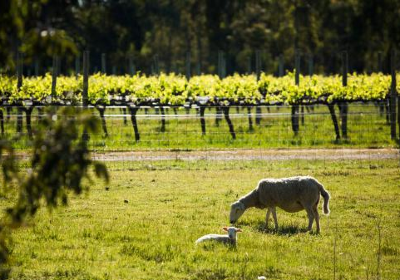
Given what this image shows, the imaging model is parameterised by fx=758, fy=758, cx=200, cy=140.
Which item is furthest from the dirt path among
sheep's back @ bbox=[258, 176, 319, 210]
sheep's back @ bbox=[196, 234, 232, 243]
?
sheep's back @ bbox=[196, 234, 232, 243]

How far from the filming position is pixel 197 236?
11.6 m

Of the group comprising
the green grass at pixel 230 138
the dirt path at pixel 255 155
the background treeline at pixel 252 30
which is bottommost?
the dirt path at pixel 255 155

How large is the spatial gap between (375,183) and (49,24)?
13.4 meters

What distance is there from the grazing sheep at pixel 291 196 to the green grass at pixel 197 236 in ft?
0.98

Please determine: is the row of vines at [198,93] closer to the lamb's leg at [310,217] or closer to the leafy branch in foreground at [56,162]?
the lamb's leg at [310,217]

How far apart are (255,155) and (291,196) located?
10925mm

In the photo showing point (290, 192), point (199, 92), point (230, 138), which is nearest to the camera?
point (290, 192)

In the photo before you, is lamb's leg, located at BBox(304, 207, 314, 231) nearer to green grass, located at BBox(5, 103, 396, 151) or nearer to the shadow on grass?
the shadow on grass

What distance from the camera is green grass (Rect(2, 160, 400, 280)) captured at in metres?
9.70

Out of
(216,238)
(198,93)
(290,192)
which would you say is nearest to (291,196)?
(290,192)

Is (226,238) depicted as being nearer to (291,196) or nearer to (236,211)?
(236,211)

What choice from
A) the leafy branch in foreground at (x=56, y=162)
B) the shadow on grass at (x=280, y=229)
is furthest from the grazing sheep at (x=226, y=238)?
the leafy branch in foreground at (x=56, y=162)

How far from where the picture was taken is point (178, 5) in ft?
269

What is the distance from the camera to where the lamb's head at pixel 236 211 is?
12.7 meters
